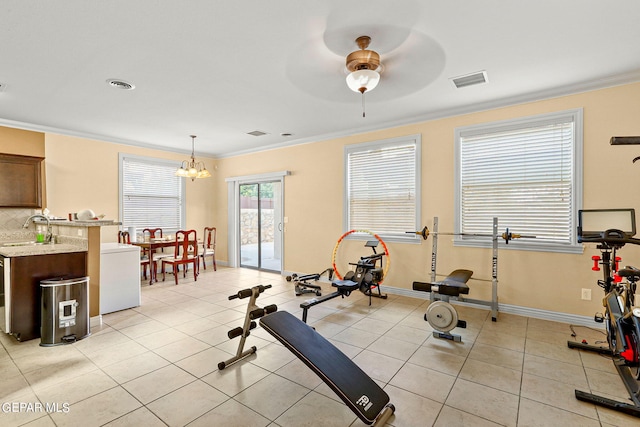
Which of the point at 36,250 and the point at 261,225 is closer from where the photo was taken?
the point at 36,250

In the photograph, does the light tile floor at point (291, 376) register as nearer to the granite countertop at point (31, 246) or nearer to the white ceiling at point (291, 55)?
the granite countertop at point (31, 246)

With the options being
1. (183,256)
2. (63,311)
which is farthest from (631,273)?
Result: (183,256)

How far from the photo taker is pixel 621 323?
2.17 metres

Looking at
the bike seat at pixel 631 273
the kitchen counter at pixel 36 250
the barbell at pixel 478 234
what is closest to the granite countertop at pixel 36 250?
the kitchen counter at pixel 36 250

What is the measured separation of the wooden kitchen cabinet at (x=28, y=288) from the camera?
3.03 metres

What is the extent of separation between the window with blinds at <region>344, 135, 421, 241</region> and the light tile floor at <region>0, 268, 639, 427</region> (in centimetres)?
167

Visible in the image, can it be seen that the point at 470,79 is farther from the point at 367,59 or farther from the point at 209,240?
the point at 209,240

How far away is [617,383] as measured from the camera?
2311 millimetres

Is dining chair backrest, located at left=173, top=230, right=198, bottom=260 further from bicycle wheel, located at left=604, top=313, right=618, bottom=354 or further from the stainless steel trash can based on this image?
bicycle wheel, located at left=604, top=313, right=618, bottom=354

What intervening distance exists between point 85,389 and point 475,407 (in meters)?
2.83

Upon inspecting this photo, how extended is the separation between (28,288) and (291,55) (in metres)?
3.58

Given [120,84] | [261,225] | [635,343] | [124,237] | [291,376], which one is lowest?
[291,376]

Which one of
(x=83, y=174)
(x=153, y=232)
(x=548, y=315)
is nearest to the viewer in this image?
(x=548, y=315)

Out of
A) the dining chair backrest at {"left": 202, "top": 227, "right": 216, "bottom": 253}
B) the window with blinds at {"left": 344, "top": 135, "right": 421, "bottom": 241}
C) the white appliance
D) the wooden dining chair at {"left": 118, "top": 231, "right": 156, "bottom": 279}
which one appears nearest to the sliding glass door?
the dining chair backrest at {"left": 202, "top": 227, "right": 216, "bottom": 253}
